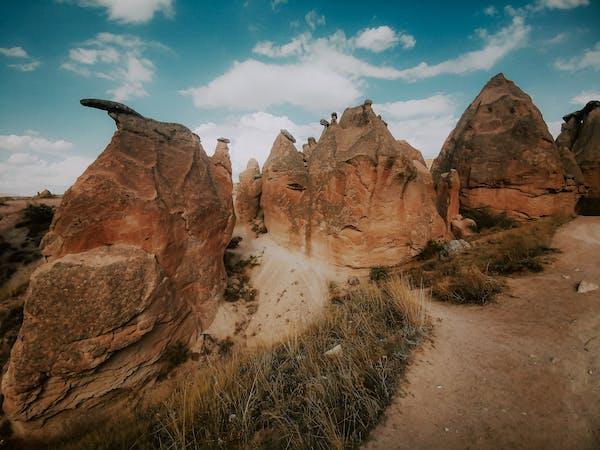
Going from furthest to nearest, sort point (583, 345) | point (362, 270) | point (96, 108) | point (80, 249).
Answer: point (362, 270) → point (96, 108) → point (80, 249) → point (583, 345)

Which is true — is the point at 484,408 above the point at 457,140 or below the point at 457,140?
below

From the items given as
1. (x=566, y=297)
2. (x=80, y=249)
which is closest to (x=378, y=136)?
(x=566, y=297)

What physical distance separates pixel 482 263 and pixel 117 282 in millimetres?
7235

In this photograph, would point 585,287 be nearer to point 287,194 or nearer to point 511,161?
point 287,194

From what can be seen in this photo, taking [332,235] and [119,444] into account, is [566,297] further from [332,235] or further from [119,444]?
[119,444]

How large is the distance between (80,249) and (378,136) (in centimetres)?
802

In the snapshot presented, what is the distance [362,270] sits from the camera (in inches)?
318

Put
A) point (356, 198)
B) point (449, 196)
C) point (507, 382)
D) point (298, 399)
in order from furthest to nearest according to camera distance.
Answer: point (449, 196)
point (356, 198)
point (298, 399)
point (507, 382)

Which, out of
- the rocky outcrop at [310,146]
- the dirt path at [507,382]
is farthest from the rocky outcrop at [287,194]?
the dirt path at [507,382]

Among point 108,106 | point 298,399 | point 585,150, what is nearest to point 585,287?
point 298,399

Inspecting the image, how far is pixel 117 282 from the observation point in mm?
4324

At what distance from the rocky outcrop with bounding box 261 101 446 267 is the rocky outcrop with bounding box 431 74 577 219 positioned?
10.3ft

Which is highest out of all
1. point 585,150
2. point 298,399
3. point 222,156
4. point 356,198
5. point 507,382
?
point 222,156

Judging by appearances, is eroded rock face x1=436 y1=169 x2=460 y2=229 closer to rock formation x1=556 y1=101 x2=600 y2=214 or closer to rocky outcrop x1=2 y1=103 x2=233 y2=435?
rock formation x1=556 y1=101 x2=600 y2=214
